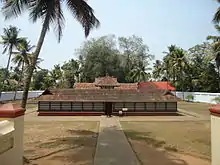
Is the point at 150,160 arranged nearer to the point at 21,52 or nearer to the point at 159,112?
the point at 159,112

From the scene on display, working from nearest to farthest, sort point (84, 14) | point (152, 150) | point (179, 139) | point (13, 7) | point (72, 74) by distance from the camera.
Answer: point (13, 7) → point (84, 14) → point (152, 150) → point (179, 139) → point (72, 74)

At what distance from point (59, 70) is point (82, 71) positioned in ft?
23.0

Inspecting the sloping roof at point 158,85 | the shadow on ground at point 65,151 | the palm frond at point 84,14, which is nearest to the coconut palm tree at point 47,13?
the palm frond at point 84,14

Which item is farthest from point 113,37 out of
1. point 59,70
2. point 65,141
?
point 65,141

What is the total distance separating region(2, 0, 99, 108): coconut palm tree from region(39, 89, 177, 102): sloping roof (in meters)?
16.6

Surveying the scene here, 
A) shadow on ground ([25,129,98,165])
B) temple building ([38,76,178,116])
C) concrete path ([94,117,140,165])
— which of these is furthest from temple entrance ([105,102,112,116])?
concrete path ([94,117,140,165])

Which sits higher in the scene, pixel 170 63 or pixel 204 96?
pixel 170 63

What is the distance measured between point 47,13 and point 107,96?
19.2 metres

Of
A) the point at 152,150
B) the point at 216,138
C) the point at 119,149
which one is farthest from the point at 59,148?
the point at 216,138

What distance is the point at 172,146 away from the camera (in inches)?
521

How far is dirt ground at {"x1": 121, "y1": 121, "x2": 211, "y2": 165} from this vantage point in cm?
1032

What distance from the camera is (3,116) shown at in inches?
207

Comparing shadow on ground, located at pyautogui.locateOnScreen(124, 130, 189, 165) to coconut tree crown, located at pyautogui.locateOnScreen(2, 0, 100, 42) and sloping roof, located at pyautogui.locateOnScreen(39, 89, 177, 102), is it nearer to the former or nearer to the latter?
coconut tree crown, located at pyautogui.locateOnScreen(2, 0, 100, 42)

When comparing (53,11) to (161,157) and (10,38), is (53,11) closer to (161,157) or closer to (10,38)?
(161,157)
